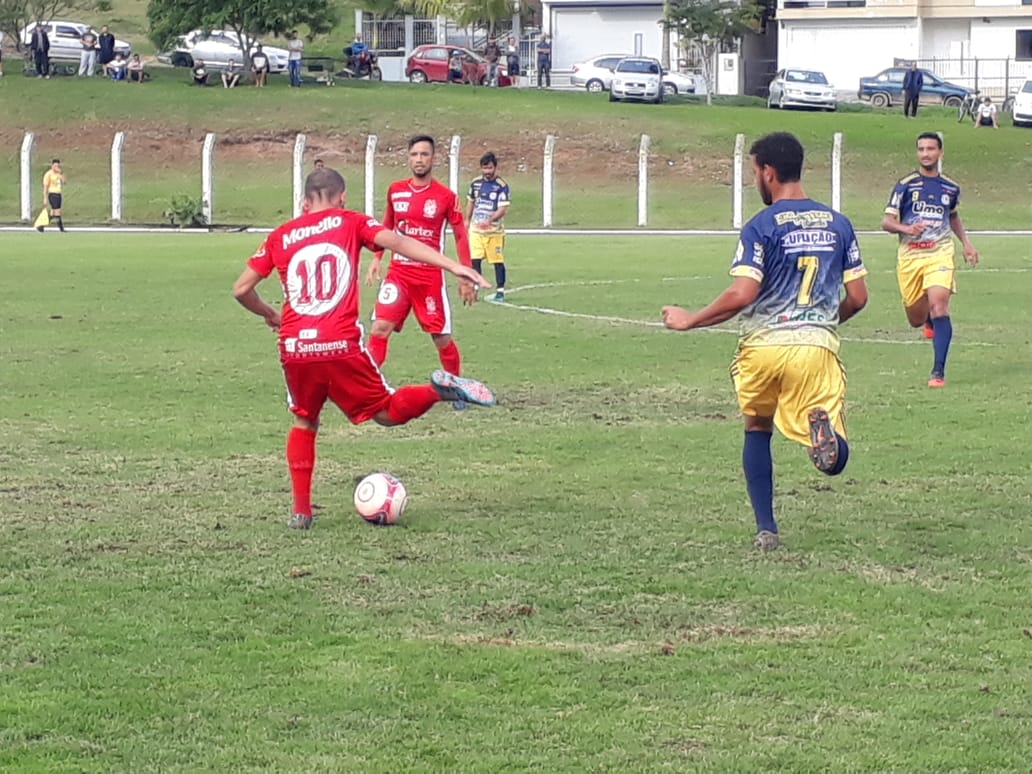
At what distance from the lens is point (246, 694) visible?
6.32 meters

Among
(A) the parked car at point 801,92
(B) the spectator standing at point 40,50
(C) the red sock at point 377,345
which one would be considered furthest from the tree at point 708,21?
(C) the red sock at point 377,345

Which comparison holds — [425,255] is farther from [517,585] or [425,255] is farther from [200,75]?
[200,75]

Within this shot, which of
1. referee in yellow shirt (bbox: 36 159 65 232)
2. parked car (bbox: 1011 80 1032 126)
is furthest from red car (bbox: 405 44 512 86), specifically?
referee in yellow shirt (bbox: 36 159 65 232)

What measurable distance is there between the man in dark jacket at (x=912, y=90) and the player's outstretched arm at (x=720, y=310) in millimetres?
54807

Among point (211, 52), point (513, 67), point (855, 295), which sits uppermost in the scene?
point (211, 52)

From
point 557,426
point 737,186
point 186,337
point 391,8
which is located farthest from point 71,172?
point 557,426

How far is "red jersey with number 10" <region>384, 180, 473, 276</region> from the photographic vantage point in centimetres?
1374

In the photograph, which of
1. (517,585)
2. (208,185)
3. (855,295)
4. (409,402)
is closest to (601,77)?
(208,185)

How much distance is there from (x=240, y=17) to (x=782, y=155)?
52.5 meters

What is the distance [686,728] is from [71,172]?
49.2m

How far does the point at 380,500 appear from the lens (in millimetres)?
9219

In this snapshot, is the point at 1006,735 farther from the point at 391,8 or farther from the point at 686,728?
the point at 391,8

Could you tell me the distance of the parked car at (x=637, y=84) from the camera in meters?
60.9

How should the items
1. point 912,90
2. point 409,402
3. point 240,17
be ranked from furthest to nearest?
1. point 912,90
2. point 240,17
3. point 409,402
